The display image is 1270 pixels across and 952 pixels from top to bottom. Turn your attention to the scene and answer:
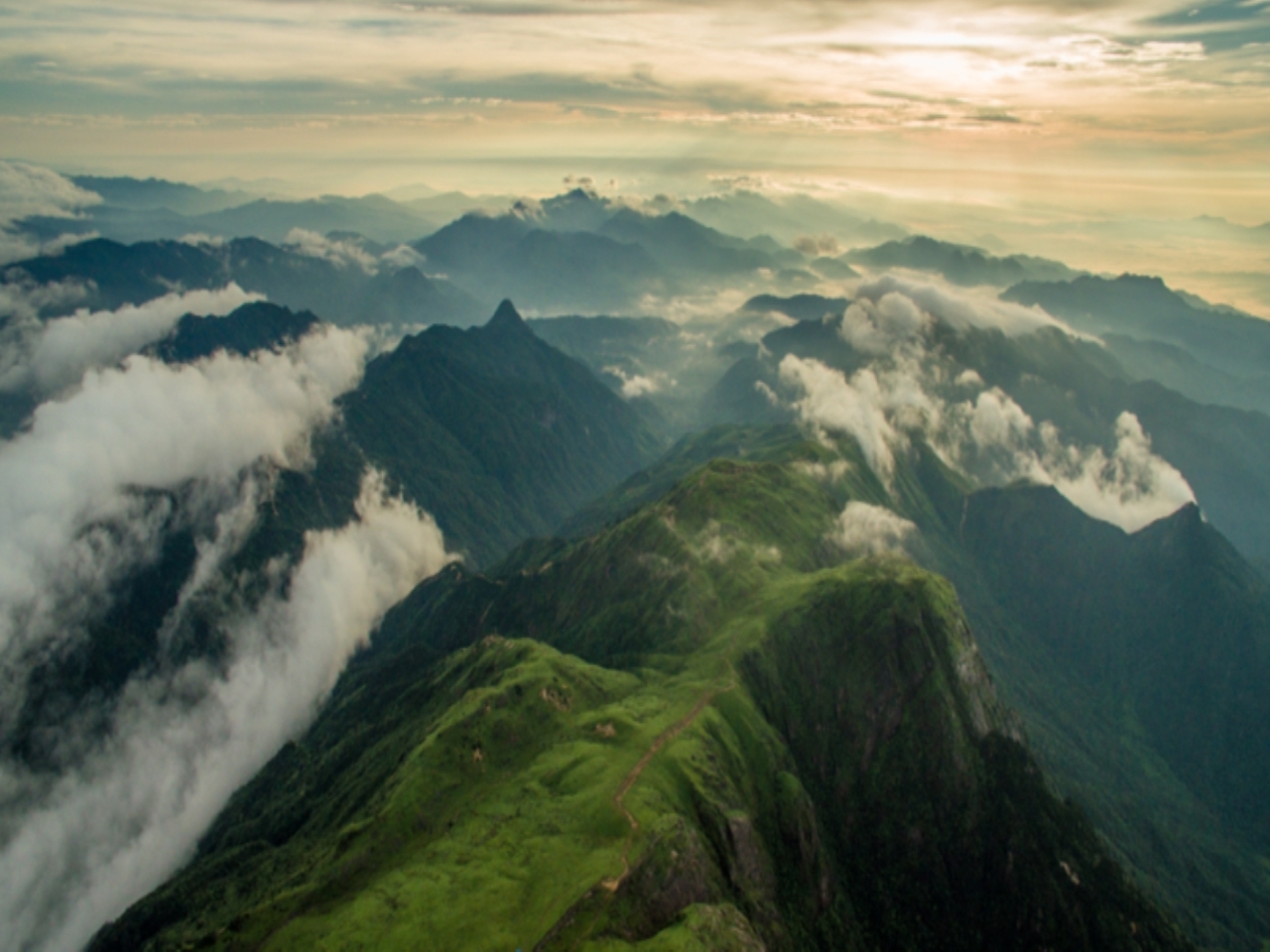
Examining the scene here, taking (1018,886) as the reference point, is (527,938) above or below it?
above

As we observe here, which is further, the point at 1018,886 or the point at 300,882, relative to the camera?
the point at 1018,886

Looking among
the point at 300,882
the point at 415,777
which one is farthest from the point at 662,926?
the point at 300,882

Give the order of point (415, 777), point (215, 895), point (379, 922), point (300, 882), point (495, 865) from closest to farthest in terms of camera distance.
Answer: point (379, 922) → point (495, 865) → point (300, 882) → point (415, 777) → point (215, 895)

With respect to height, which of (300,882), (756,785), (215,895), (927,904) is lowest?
(927,904)

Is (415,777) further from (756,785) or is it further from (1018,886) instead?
(1018,886)

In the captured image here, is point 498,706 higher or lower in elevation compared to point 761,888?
higher

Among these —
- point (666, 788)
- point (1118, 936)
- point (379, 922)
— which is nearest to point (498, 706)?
point (666, 788)

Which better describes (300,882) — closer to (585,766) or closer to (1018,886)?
(585,766)

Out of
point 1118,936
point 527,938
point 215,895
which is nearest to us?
point 527,938

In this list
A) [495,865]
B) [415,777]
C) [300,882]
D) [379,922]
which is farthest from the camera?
[415,777]
